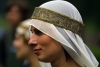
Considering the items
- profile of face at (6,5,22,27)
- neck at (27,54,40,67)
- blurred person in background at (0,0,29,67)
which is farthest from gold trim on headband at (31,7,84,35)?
profile of face at (6,5,22,27)

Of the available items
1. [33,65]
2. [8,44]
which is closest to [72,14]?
[33,65]

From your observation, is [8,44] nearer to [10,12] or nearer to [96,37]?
[10,12]

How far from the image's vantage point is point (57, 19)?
6.57 m

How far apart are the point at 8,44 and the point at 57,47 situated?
4620mm

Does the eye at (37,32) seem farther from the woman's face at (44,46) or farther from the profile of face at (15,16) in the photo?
the profile of face at (15,16)

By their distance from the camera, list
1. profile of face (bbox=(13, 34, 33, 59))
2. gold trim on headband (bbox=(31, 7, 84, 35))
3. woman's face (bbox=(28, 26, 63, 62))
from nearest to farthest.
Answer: woman's face (bbox=(28, 26, 63, 62)) → gold trim on headband (bbox=(31, 7, 84, 35)) → profile of face (bbox=(13, 34, 33, 59))

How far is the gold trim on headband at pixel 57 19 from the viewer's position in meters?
6.55

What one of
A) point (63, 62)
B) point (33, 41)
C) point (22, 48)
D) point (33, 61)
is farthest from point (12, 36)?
point (33, 41)

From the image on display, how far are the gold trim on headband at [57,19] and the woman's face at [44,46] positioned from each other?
8.0 inches

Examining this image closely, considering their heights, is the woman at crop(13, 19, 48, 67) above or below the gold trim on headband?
below

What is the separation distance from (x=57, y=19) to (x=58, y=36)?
Result: 0.71 ft

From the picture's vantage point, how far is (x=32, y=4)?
675 inches

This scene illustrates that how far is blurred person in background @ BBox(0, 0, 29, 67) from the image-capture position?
34.9 ft

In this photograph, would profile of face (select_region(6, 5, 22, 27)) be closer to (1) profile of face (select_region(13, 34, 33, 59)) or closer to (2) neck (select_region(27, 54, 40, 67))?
(1) profile of face (select_region(13, 34, 33, 59))
